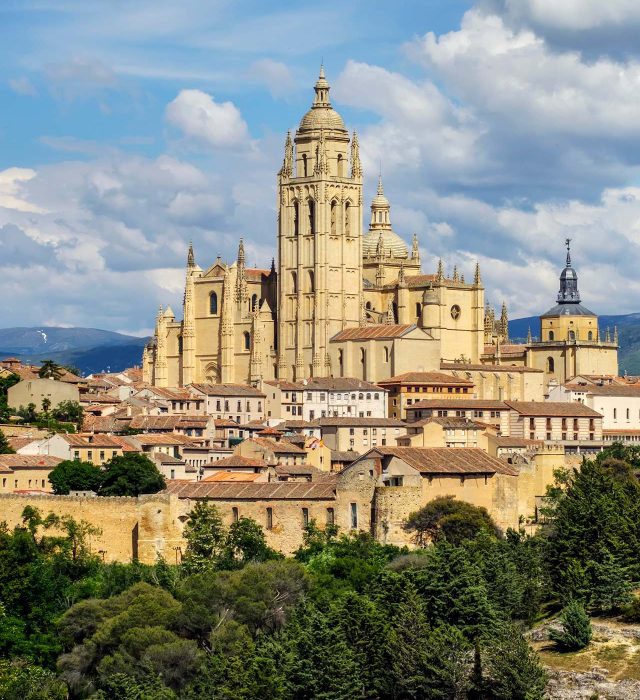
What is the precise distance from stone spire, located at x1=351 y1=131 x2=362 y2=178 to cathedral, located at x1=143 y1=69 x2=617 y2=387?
0.16 feet

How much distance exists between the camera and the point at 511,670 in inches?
1998

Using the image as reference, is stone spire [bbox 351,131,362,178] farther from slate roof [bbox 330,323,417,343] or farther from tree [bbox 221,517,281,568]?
tree [bbox 221,517,281,568]

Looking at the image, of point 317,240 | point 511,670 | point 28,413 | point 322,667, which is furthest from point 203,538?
point 317,240

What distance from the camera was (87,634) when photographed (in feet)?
197

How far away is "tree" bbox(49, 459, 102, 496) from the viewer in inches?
3017

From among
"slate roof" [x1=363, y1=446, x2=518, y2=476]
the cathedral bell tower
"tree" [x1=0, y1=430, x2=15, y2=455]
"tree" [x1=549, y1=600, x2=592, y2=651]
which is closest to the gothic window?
the cathedral bell tower

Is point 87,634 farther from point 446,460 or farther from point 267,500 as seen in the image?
point 446,460

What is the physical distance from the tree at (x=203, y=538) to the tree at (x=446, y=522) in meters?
6.06

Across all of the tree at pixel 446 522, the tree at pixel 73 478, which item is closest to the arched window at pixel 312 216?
the tree at pixel 73 478

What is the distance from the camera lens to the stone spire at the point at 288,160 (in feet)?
360

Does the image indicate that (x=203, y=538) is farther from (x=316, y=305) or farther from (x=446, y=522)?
(x=316, y=305)

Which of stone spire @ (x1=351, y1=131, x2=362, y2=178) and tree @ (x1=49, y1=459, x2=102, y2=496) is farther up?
stone spire @ (x1=351, y1=131, x2=362, y2=178)

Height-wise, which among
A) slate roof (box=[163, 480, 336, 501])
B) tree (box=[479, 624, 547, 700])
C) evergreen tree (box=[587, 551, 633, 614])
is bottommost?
tree (box=[479, 624, 547, 700])

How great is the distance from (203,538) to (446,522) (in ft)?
25.2
